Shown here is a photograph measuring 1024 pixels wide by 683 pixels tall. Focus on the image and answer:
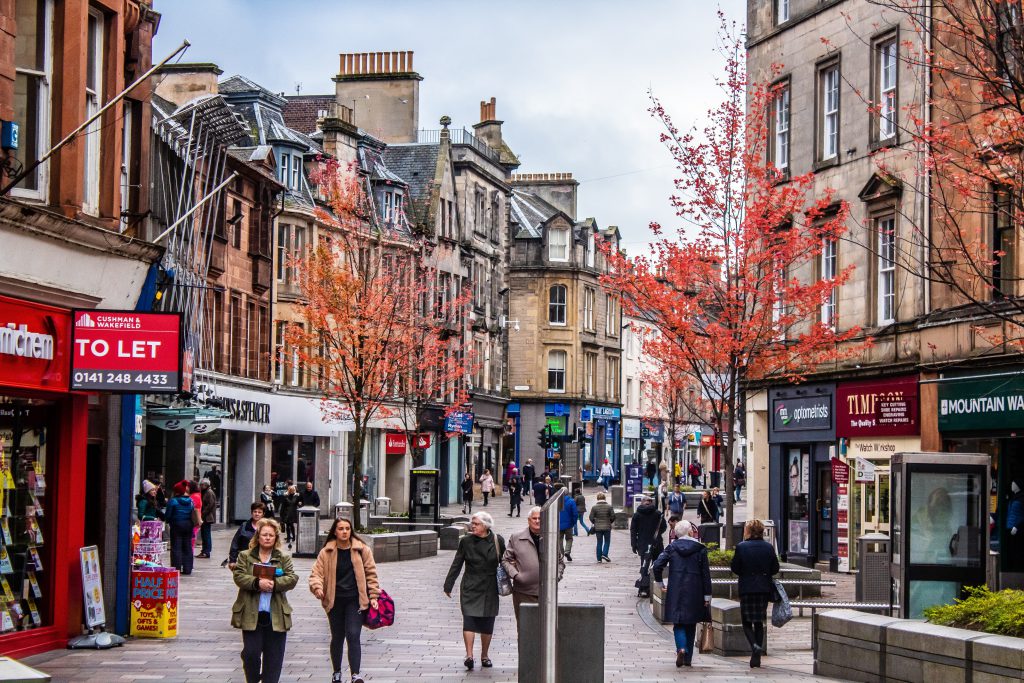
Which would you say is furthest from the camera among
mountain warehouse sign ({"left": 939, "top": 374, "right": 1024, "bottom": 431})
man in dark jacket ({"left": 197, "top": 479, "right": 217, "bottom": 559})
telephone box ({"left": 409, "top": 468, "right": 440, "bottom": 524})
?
telephone box ({"left": 409, "top": 468, "right": 440, "bottom": 524})

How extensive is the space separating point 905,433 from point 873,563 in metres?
8.30

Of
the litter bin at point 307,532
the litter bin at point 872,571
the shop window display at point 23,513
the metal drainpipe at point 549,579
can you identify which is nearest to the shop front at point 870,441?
the litter bin at point 872,571

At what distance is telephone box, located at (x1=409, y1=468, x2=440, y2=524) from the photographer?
39.9 metres

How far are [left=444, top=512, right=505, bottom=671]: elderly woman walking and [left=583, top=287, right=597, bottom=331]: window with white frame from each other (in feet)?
222

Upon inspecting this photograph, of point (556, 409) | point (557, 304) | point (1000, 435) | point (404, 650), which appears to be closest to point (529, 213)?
point (557, 304)

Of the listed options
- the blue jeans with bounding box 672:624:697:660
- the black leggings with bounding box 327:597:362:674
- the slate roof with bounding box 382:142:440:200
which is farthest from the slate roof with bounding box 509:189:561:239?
the black leggings with bounding box 327:597:362:674

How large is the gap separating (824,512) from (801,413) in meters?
2.40

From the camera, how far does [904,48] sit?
29781 mm

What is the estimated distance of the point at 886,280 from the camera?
30531 millimetres

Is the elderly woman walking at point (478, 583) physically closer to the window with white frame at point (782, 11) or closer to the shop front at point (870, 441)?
the shop front at point (870, 441)

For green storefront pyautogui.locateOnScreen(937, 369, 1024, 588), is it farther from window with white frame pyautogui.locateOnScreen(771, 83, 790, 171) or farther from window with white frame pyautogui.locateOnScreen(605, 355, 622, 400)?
window with white frame pyautogui.locateOnScreen(605, 355, 622, 400)

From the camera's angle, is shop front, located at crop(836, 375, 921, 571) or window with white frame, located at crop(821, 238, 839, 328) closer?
shop front, located at crop(836, 375, 921, 571)

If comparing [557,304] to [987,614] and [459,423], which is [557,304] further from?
[987,614]

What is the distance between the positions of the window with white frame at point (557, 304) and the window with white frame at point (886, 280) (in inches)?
2062
